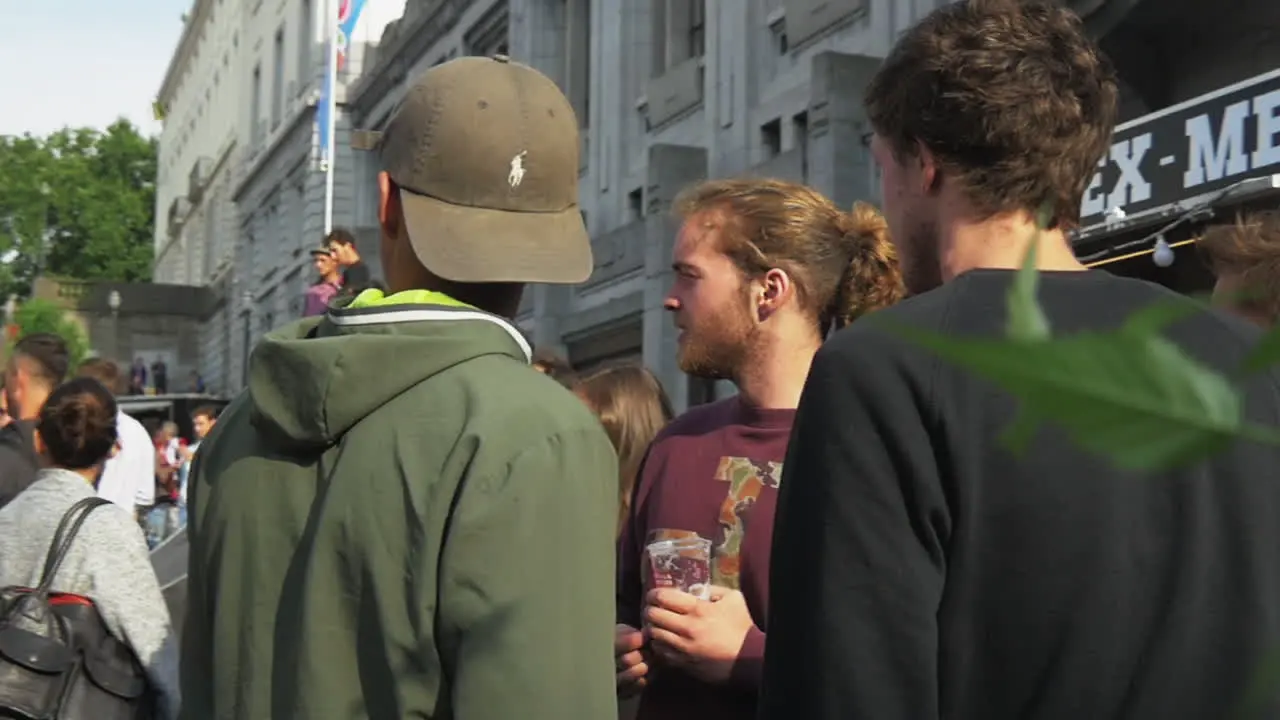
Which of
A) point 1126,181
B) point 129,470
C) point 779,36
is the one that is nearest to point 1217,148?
point 1126,181

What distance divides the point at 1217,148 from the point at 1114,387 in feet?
29.7

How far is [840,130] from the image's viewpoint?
614 inches

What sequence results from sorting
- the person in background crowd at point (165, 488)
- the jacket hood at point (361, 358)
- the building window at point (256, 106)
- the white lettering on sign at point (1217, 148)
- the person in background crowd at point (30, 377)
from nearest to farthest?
the jacket hood at point (361, 358) < the person in background crowd at point (30, 377) < the white lettering on sign at point (1217, 148) < the person in background crowd at point (165, 488) < the building window at point (256, 106)

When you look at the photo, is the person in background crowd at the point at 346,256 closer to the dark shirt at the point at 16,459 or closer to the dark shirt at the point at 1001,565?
the dark shirt at the point at 16,459

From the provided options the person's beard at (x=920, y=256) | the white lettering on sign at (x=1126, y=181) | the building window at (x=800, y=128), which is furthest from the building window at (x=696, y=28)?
the person's beard at (x=920, y=256)

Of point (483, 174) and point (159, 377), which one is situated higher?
point (159, 377)

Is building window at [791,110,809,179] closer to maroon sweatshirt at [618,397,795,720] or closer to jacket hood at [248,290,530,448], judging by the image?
maroon sweatshirt at [618,397,795,720]

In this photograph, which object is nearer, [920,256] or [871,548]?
[871,548]

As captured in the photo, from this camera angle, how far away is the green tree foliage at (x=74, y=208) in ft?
230

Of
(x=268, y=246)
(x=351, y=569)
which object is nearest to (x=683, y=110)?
(x=351, y=569)

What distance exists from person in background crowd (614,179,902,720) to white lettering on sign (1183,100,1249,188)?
243 inches

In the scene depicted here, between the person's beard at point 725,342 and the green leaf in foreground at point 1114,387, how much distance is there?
2610 millimetres

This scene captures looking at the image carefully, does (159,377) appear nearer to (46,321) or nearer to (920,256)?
(46,321)

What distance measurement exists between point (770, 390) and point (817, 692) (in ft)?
4.81
